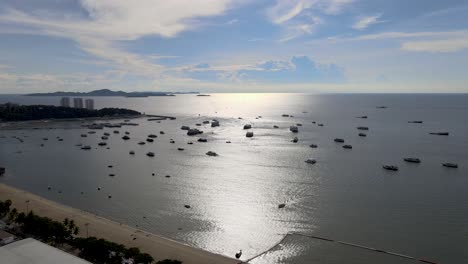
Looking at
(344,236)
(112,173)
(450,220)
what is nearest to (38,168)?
(112,173)

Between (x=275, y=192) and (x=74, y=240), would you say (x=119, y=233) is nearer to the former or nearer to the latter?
(x=74, y=240)

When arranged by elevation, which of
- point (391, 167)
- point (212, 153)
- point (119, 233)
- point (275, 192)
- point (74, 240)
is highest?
point (391, 167)

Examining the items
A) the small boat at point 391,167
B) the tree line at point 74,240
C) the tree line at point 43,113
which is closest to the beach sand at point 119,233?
the tree line at point 74,240

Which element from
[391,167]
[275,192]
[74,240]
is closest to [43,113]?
[275,192]

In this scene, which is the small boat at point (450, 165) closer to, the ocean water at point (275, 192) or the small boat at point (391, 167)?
the ocean water at point (275, 192)

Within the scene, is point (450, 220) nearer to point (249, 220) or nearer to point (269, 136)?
point (249, 220)

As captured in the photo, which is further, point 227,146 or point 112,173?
point 227,146
